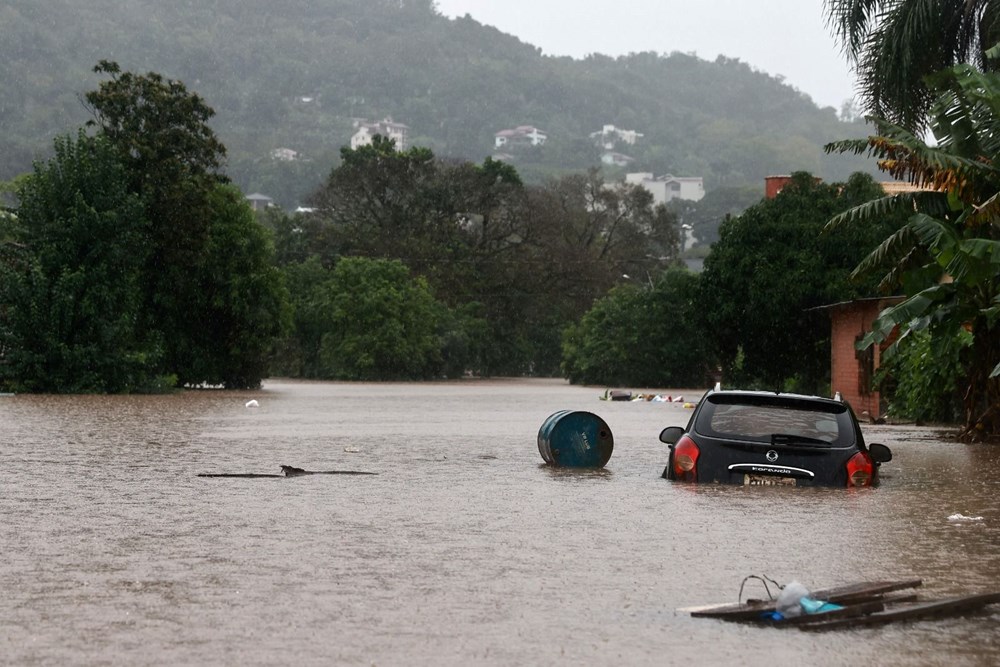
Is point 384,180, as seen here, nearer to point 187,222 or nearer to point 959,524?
point 187,222

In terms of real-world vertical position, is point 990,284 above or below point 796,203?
below

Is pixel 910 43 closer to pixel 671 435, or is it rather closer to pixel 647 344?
pixel 671 435

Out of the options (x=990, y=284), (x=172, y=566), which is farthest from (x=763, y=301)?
(x=172, y=566)

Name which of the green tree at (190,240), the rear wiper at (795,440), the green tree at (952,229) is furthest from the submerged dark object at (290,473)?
the green tree at (190,240)

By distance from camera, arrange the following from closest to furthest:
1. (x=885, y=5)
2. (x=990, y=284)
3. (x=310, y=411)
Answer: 1. (x=990, y=284)
2. (x=885, y=5)
3. (x=310, y=411)

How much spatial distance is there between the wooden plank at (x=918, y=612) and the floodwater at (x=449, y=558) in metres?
0.10

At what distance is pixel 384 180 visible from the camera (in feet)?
361

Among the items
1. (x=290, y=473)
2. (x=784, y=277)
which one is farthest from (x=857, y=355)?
(x=290, y=473)

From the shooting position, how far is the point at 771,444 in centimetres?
1659

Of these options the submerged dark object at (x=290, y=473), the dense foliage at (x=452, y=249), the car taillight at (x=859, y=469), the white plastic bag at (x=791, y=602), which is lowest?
the white plastic bag at (x=791, y=602)

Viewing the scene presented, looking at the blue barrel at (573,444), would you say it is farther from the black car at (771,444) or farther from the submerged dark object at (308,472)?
the black car at (771,444)

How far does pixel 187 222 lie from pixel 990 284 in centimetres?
3973

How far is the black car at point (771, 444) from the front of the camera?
54.0 ft

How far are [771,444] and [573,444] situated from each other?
14.6 ft
